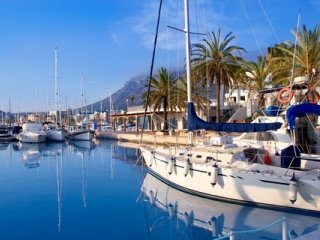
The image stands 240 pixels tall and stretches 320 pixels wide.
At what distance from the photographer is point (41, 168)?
28312 millimetres

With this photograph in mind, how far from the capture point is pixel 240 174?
13.6 metres

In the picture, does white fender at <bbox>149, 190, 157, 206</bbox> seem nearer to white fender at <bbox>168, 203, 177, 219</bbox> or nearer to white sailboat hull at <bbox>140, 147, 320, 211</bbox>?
white fender at <bbox>168, 203, 177, 219</bbox>

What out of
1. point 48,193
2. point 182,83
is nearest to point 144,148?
point 48,193

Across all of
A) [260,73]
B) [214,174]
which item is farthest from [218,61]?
[214,174]

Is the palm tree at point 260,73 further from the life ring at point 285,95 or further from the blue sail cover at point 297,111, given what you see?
the blue sail cover at point 297,111

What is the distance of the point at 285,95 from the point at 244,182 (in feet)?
21.4

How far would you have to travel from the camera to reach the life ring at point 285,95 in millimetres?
16623

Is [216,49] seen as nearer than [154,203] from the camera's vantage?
No

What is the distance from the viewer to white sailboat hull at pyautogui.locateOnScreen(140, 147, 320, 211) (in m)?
12.4

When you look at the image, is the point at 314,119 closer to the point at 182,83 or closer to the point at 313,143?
the point at 313,143

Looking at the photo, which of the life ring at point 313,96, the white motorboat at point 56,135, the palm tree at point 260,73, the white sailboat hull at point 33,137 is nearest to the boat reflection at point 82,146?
the white motorboat at point 56,135

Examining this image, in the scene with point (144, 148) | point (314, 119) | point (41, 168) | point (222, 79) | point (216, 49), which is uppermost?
point (216, 49)

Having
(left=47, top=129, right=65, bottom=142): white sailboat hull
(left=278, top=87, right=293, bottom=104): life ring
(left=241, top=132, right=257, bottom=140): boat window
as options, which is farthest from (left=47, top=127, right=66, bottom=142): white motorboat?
(left=278, top=87, right=293, bottom=104): life ring

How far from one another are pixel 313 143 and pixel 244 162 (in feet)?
16.9
